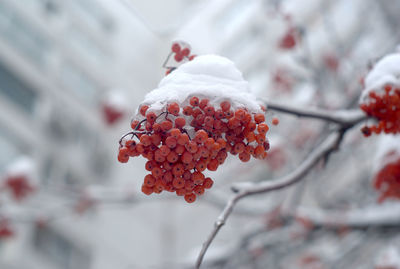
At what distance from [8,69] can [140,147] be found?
10.6 meters

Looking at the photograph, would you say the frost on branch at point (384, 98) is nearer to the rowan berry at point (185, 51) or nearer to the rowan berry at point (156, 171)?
the rowan berry at point (185, 51)

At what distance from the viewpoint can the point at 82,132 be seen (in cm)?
1259

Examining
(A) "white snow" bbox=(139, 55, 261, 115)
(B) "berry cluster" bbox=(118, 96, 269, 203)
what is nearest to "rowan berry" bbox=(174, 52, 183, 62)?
(A) "white snow" bbox=(139, 55, 261, 115)

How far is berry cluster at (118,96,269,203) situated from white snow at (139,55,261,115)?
0.03 metres

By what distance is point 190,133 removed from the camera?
5.54 feet

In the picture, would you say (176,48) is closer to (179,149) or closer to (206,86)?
(206,86)

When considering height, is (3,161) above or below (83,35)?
below

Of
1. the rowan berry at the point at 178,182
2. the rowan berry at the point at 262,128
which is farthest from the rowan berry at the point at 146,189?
the rowan berry at the point at 262,128

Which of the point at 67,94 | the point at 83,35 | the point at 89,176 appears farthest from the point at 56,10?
the point at 89,176

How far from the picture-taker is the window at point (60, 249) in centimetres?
1010

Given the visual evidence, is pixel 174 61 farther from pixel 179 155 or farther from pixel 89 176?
pixel 89 176

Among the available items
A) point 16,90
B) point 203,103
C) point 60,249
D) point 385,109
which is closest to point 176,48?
point 203,103

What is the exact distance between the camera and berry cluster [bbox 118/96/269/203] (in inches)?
62.4

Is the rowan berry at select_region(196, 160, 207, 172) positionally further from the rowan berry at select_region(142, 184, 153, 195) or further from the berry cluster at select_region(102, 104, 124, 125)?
the berry cluster at select_region(102, 104, 124, 125)
